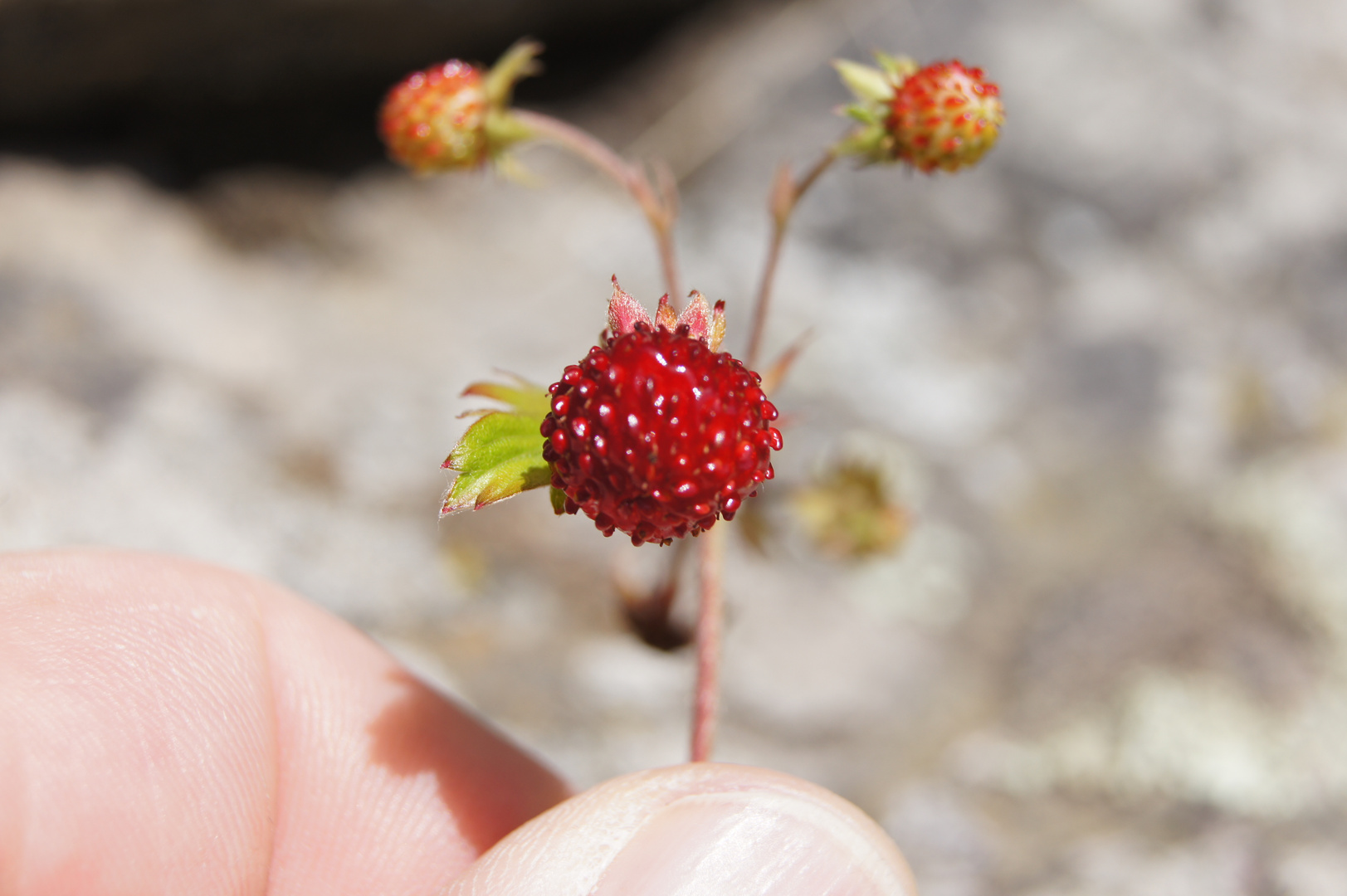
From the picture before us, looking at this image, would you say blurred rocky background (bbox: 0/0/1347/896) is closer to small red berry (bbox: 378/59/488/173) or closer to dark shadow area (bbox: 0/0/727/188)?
dark shadow area (bbox: 0/0/727/188)

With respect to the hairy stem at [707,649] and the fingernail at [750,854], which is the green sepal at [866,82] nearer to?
the hairy stem at [707,649]

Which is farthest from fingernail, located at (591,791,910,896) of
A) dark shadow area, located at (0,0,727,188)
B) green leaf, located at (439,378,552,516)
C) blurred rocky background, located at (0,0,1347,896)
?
dark shadow area, located at (0,0,727,188)

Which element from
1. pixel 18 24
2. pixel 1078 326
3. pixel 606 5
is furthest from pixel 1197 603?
pixel 18 24

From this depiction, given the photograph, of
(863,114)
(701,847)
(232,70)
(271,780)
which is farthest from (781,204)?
(232,70)

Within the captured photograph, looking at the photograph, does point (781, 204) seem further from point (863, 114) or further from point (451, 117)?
point (451, 117)

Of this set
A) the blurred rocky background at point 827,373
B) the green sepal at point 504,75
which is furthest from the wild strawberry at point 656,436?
the blurred rocky background at point 827,373

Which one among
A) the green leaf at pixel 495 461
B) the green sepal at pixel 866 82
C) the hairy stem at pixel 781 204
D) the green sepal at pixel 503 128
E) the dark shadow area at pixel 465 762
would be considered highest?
the green sepal at pixel 866 82
